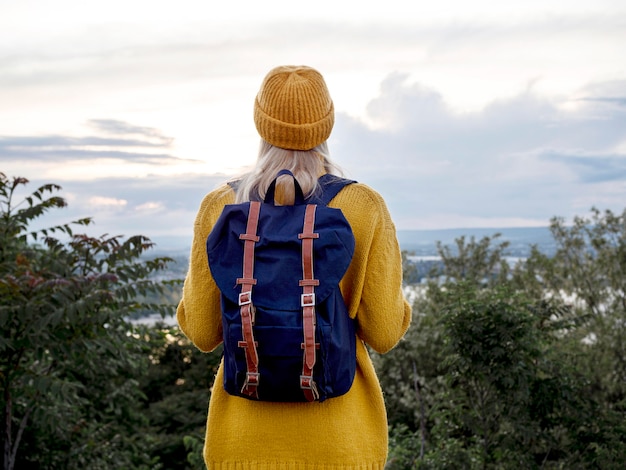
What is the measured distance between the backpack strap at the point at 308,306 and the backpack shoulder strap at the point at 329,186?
5.3 inches

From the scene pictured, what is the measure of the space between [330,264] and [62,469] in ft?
16.8

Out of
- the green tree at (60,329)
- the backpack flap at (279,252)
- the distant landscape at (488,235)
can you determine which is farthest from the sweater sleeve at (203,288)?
the distant landscape at (488,235)

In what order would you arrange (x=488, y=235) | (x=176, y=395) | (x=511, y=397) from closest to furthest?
(x=511, y=397), (x=176, y=395), (x=488, y=235)

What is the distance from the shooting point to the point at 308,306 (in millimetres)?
1829

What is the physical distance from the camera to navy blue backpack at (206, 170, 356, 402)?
1.84 metres

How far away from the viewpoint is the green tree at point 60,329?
166 inches

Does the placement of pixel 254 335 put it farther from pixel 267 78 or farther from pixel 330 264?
pixel 267 78

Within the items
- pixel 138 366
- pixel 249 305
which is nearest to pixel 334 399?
pixel 249 305

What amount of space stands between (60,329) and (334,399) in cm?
285

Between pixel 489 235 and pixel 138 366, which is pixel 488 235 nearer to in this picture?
pixel 489 235

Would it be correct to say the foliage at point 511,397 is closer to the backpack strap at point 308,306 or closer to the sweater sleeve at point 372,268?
the sweater sleeve at point 372,268

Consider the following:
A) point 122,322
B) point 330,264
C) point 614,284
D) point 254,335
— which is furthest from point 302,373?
point 614,284

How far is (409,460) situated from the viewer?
6.73 meters

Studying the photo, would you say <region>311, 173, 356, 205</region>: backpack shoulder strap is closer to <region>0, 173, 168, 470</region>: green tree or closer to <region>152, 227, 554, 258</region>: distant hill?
<region>0, 173, 168, 470</region>: green tree
